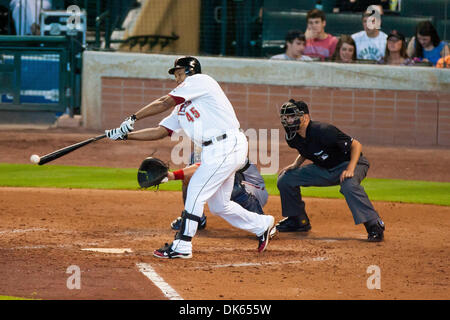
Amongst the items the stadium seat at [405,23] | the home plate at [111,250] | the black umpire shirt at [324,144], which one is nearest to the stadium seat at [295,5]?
the stadium seat at [405,23]

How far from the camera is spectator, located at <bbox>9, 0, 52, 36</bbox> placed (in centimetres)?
1628

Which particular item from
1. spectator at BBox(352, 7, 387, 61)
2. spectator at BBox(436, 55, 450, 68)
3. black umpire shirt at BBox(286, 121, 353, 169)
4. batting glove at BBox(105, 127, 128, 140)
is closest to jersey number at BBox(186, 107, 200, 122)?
batting glove at BBox(105, 127, 128, 140)

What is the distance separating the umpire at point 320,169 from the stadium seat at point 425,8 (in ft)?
28.3

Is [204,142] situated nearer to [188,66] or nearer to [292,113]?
[188,66]

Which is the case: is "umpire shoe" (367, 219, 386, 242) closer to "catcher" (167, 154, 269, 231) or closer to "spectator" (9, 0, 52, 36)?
"catcher" (167, 154, 269, 231)

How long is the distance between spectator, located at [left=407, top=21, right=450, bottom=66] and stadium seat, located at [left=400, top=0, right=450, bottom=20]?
1037 millimetres

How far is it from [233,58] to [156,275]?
9.63m

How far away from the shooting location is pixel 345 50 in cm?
1452

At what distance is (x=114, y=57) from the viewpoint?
49.3 ft

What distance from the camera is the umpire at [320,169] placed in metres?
7.49

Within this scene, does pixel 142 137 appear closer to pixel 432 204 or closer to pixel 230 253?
pixel 230 253

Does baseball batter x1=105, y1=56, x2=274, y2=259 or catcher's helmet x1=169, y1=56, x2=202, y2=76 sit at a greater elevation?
catcher's helmet x1=169, y1=56, x2=202, y2=76

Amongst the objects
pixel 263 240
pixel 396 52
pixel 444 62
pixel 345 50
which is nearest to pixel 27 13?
pixel 345 50
